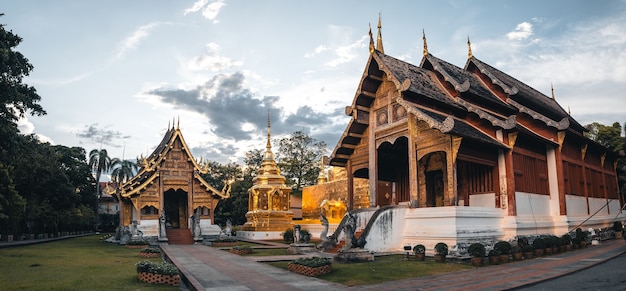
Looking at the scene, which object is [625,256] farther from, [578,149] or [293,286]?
[293,286]

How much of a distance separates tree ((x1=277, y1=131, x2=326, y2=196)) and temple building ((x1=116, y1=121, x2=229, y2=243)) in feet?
74.2

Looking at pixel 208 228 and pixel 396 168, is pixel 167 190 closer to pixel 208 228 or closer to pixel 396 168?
pixel 208 228

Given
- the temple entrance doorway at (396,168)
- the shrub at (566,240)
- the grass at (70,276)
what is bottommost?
the grass at (70,276)

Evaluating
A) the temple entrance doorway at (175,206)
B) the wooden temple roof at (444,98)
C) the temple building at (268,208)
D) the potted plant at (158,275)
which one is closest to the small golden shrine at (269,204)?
the temple building at (268,208)

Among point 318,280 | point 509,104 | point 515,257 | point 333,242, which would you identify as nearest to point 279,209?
point 333,242

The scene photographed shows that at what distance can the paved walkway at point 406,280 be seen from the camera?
9.33 m

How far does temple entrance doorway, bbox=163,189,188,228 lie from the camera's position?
30.7 meters

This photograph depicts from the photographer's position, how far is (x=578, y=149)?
21.5 metres

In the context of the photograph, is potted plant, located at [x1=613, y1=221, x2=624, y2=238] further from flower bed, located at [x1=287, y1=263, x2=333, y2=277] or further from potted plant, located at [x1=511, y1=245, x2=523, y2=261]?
flower bed, located at [x1=287, y1=263, x2=333, y2=277]

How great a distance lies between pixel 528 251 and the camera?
14688 millimetres

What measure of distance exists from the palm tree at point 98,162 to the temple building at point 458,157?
160 ft

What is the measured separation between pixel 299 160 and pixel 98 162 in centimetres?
2789

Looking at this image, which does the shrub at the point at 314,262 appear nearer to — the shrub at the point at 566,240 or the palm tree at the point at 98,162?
the shrub at the point at 566,240

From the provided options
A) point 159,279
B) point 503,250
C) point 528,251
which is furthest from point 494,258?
point 159,279
